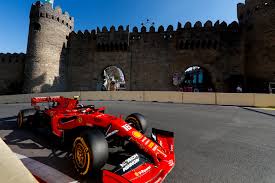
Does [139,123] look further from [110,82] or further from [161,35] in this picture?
[110,82]

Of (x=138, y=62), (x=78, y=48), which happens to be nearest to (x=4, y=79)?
(x=78, y=48)

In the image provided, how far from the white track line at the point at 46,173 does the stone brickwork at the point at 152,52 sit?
19939mm

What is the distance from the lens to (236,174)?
8.95 feet

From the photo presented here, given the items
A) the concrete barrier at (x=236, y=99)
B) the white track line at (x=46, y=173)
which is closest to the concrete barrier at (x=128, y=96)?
the concrete barrier at (x=236, y=99)

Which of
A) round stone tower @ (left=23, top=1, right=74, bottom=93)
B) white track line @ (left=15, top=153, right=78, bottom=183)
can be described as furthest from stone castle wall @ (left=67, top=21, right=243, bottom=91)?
white track line @ (left=15, top=153, right=78, bottom=183)

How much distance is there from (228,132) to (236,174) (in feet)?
9.31

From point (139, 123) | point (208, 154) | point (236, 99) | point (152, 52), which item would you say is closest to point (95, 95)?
point (152, 52)

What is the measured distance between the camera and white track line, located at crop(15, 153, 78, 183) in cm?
249

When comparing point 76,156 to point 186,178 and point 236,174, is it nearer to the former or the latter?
point 186,178

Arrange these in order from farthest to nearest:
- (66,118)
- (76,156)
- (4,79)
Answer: (4,79), (66,118), (76,156)

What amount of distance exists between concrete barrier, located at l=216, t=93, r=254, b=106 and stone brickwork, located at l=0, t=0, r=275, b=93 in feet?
25.6

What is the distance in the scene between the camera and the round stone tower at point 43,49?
2169cm

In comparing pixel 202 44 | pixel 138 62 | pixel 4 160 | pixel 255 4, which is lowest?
pixel 4 160

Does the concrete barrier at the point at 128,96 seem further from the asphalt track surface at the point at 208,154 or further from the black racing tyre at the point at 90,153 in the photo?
the black racing tyre at the point at 90,153
